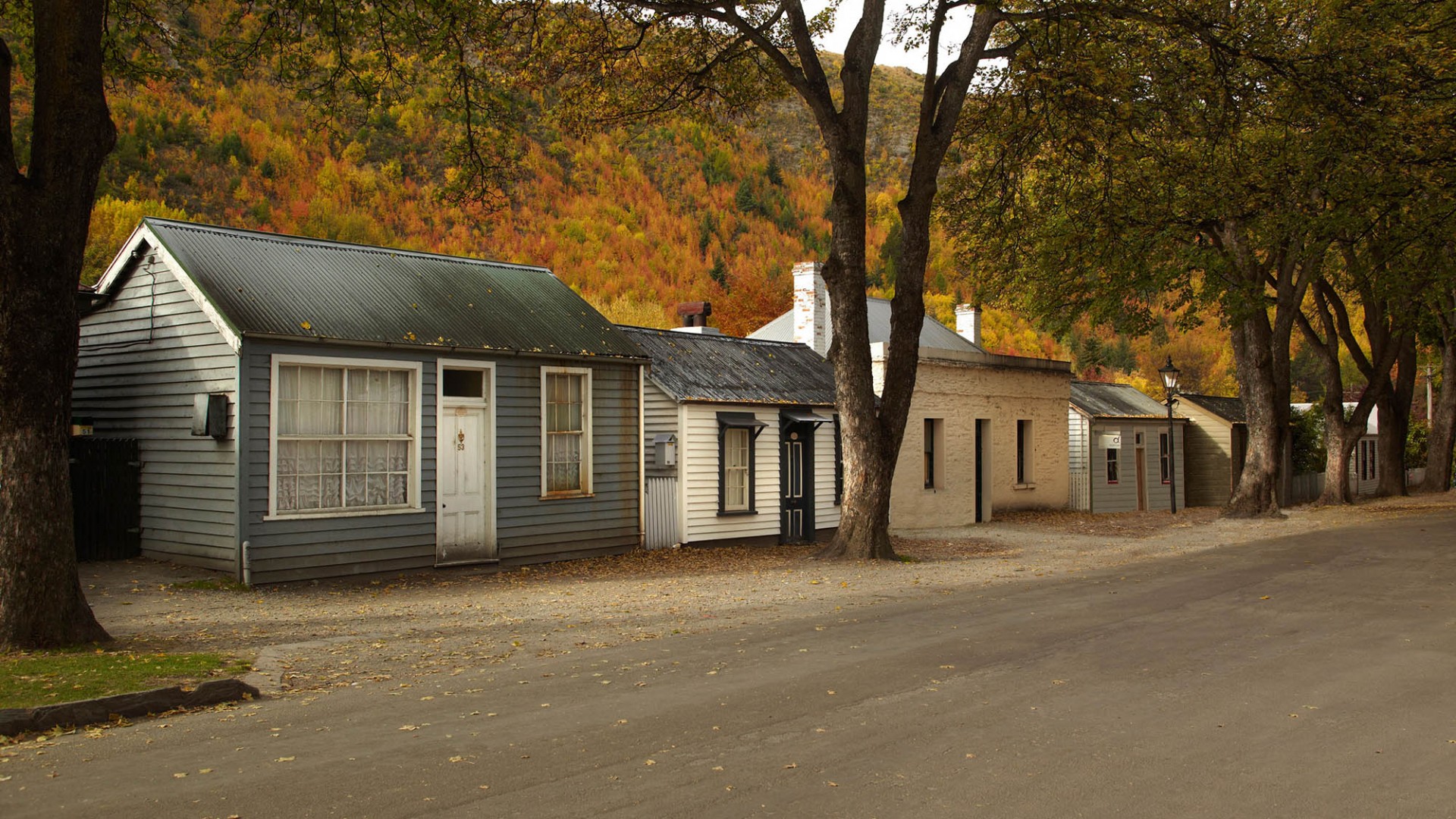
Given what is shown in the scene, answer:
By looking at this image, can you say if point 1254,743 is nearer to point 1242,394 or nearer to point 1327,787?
point 1327,787

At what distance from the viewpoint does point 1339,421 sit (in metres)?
31.7

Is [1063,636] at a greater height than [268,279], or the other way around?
[268,279]

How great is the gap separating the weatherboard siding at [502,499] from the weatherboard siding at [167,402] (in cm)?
36

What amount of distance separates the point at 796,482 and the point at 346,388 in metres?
9.48

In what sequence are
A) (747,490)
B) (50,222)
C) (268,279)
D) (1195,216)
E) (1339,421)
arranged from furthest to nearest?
(1339,421), (1195,216), (747,490), (268,279), (50,222)

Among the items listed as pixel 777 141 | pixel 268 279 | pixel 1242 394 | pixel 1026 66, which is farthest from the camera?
pixel 777 141

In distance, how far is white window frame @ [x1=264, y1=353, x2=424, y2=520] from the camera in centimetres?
1363

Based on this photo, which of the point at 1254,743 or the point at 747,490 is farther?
the point at 747,490

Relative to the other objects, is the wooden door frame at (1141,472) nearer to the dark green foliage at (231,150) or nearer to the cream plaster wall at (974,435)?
the cream plaster wall at (974,435)

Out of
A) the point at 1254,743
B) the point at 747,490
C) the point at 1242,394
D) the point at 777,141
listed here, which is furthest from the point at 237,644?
the point at 777,141

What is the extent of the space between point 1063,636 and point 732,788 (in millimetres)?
5375

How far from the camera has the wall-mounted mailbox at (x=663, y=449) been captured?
18.7 meters

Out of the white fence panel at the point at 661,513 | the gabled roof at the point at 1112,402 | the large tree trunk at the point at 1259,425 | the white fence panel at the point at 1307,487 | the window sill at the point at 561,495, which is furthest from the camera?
the white fence panel at the point at 1307,487

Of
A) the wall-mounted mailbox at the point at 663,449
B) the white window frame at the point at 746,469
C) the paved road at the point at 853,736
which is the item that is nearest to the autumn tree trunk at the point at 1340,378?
the white window frame at the point at 746,469
